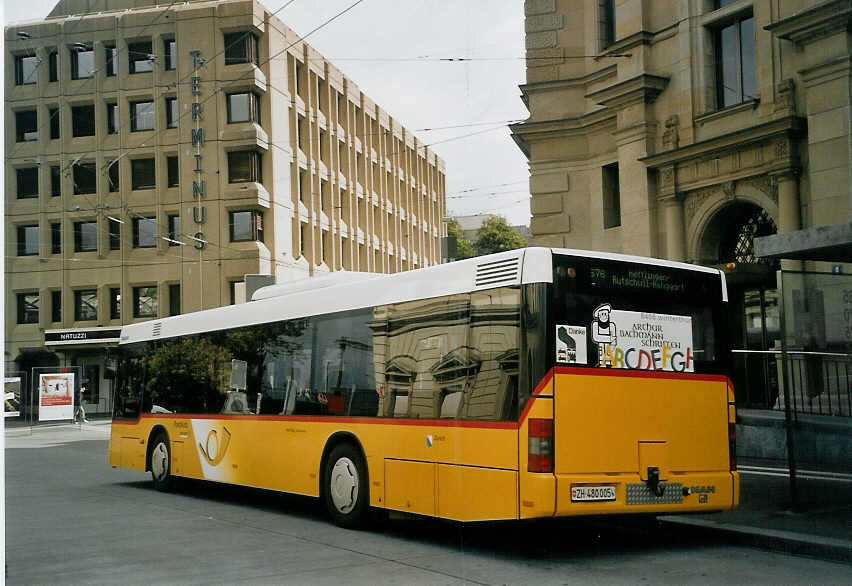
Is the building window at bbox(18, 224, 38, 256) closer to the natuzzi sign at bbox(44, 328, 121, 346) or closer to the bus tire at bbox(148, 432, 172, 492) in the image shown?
the natuzzi sign at bbox(44, 328, 121, 346)

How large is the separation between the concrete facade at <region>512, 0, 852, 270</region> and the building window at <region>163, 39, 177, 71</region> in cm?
2827

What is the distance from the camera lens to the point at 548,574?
8266 mm

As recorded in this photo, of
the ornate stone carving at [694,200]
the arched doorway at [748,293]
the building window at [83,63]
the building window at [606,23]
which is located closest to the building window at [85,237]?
the building window at [83,63]

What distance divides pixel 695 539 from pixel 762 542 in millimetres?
853

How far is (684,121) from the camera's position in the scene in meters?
20.2

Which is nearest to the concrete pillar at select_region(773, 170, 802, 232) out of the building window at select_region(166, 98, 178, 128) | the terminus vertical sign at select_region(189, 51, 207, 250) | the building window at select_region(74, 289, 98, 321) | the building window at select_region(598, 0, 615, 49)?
the building window at select_region(598, 0, 615, 49)

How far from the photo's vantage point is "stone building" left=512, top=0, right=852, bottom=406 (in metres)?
17.0

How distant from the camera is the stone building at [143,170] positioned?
4762 cm

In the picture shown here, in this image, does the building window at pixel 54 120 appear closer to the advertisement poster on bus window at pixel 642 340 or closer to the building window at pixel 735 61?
the building window at pixel 735 61

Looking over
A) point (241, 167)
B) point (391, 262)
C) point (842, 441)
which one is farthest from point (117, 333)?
point (842, 441)

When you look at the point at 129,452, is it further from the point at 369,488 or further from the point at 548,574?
the point at 548,574

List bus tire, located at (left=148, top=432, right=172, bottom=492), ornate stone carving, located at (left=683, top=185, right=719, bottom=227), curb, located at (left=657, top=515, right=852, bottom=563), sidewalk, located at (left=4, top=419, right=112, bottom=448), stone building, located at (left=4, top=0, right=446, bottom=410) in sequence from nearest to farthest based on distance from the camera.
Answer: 1. curb, located at (left=657, top=515, right=852, bottom=563)
2. bus tire, located at (left=148, top=432, right=172, bottom=492)
3. ornate stone carving, located at (left=683, top=185, right=719, bottom=227)
4. sidewalk, located at (left=4, top=419, right=112, bottom=448)
5. stone building, located at (left=4, top=0, right=446, bottom=410)

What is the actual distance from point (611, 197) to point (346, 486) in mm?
13339

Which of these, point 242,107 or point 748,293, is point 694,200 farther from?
point 242,107
